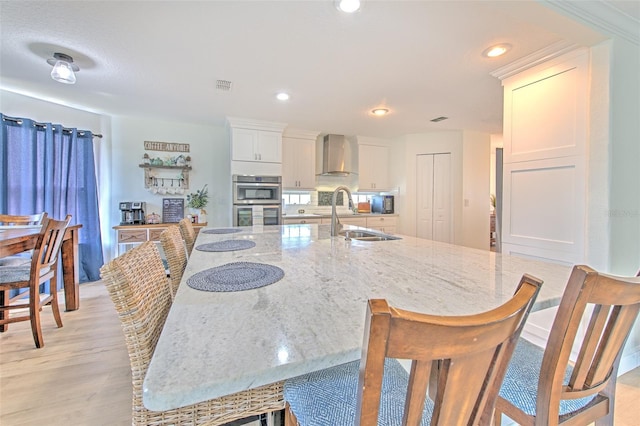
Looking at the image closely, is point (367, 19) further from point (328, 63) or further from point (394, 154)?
point (394, 154)

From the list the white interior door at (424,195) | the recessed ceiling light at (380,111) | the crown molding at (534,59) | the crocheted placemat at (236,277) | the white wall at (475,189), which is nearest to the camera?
the crocheted placemat at (236,277)

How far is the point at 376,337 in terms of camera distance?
0.35 m

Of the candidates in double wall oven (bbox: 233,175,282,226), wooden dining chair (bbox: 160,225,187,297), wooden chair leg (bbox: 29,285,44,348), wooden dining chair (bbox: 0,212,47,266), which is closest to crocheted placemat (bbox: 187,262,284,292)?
wooden dining chair (bbox: 160,225,187,297)

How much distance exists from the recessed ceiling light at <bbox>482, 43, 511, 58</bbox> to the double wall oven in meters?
2.96

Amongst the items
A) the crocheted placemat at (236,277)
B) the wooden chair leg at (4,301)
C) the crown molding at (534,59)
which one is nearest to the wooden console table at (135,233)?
the wooden chair leg at (4,301)

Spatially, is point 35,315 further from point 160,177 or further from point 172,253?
point 160,177

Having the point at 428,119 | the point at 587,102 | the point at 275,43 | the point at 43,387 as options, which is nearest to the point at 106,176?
the point at 43,387

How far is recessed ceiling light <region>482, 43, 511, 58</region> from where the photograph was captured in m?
1.99

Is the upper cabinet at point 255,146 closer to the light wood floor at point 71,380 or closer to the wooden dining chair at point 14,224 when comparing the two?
the wooden dining chair at point 14,224

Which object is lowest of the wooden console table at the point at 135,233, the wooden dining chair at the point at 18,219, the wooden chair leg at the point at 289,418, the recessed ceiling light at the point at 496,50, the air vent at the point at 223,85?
the wooden chair leg at the point at 289,418

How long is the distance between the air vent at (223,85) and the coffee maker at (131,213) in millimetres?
2245

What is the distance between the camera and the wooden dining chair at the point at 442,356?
14.0 inches

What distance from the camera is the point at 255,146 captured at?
158 inches

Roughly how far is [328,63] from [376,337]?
2.40 metres
